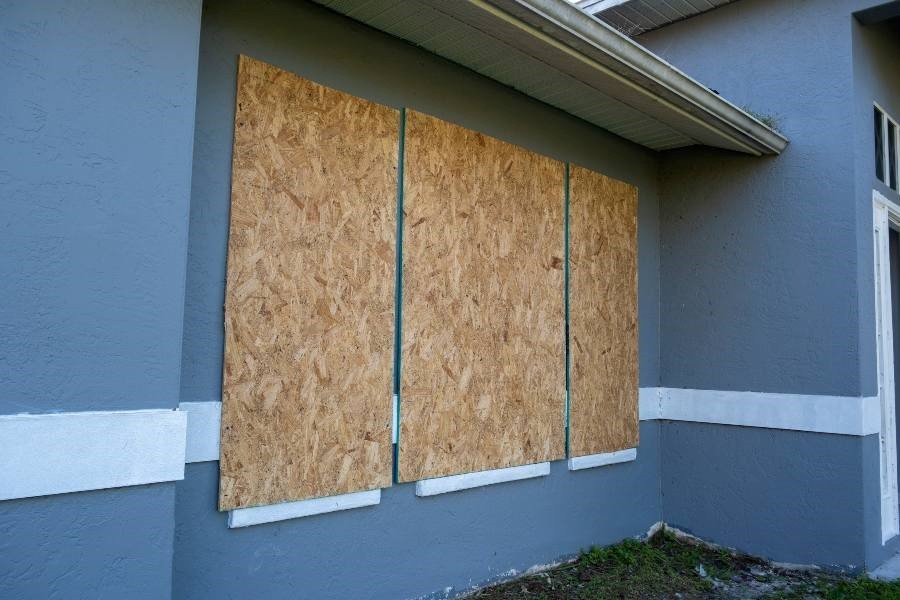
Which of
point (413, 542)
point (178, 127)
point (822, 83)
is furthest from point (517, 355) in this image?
point (822, 83)

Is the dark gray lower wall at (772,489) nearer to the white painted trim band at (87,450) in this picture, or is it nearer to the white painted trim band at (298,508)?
the white painted trim band at (298,508)

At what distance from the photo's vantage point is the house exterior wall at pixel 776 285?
514 cm

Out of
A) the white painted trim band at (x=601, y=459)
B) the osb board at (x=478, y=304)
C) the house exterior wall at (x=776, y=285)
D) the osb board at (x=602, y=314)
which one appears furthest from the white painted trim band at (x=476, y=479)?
the house exterior wall at (x=776, y=285)

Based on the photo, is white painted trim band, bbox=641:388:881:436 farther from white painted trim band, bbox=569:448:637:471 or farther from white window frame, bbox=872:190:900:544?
white painted trim band, bbox=569:448:637:471

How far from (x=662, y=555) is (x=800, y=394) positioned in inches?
64.6

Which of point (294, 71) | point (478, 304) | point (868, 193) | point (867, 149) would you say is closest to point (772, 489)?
point (868, 193)

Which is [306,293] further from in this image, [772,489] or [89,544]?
[772,489]

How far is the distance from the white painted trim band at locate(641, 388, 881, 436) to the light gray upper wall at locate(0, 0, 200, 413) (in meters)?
4.52

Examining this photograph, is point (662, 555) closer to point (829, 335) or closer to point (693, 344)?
point (693, 344)

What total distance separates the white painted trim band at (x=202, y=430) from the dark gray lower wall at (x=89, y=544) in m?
0.54

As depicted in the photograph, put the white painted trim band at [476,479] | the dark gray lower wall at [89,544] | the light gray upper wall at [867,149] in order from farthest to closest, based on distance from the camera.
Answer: the light gray upper wall at [867,149]
the white painted trim band at [476,479]
the dark gray lower wall at [89,544]

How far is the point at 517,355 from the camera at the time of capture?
4.72 meters

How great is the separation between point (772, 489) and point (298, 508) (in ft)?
12.5

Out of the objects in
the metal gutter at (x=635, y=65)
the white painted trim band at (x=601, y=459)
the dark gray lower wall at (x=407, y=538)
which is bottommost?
the dark gray lower wall at (x=407, y=538)
